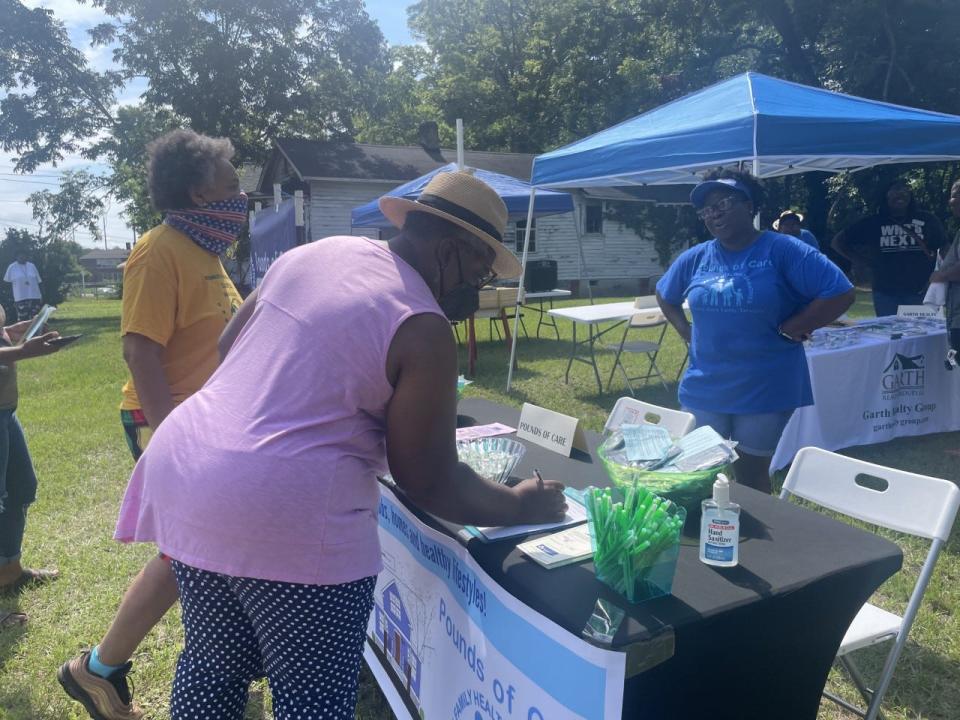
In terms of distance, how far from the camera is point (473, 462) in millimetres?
1905

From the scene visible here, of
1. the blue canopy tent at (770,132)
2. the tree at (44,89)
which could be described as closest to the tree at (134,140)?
the tree at (44,89)

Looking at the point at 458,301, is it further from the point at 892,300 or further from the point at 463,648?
the point at 892,300

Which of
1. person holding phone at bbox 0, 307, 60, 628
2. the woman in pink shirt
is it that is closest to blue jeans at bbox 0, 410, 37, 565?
person holding phone at bbox 0, 307, 60, 628

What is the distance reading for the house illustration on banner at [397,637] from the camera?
1.97 metres

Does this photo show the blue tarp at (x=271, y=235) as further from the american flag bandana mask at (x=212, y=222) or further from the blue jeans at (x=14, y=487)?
the american flag bandana mask at (x=212, y=222)

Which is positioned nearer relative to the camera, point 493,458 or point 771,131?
point 493,458

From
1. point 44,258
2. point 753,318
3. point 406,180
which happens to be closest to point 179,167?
point 753,318

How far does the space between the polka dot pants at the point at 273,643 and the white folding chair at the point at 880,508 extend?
4.24ft

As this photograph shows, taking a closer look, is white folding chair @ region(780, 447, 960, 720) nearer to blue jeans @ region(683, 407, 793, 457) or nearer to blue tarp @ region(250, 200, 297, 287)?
blue jeans @ region(683, 407, 793, 457)

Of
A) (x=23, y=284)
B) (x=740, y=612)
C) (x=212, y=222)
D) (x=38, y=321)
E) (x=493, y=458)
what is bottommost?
(x=23, y=284)

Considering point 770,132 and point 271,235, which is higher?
point 770,132

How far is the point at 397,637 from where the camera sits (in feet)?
6.91

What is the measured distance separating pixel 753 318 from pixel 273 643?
2.08 meters

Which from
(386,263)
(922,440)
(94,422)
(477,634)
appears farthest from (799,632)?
(94,422)
